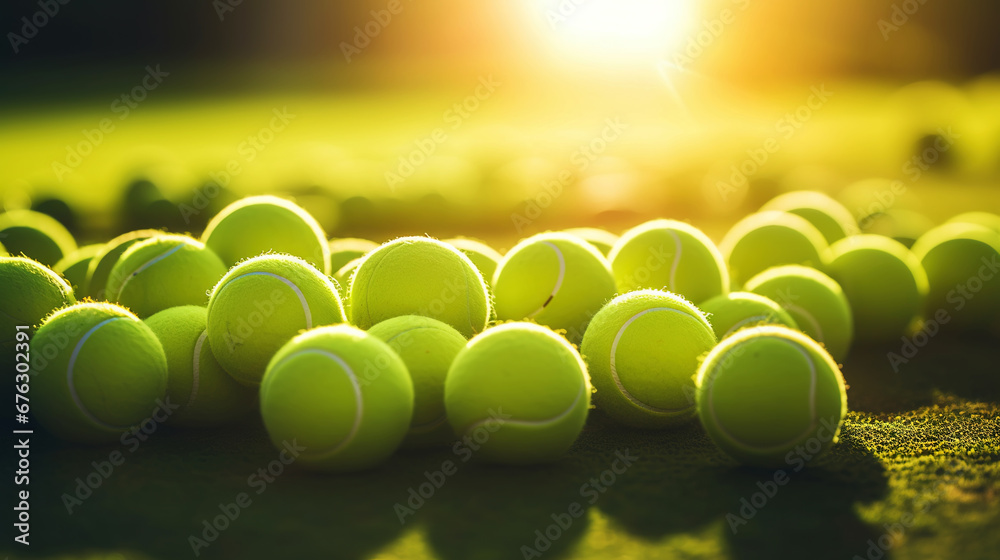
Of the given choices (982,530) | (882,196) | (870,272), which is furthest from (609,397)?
(882,196)

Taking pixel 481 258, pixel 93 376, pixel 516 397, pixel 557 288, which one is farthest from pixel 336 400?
pixel 481 258

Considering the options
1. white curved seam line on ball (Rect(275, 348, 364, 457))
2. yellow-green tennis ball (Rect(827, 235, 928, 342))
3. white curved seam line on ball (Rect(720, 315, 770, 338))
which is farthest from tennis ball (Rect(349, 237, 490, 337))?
yellow-green tennis ball (Rect(827, 235, 928, 342))

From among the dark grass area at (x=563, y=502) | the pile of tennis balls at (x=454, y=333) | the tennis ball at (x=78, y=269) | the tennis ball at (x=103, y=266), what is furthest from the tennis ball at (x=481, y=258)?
the tennis ball at (x=78, y=269)

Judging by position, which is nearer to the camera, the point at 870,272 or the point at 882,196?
the point at 870,272

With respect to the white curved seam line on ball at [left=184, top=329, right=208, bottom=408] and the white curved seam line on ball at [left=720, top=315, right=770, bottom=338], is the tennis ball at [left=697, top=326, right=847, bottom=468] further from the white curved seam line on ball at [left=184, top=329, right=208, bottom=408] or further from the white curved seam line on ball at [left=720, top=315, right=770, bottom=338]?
the white curved seam line on ball at [left=184, top=329, right=208, bottom=408]

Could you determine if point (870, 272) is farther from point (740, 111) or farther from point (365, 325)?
point (740, 111)

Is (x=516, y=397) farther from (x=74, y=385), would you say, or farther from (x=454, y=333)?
(x=74, y=385)
